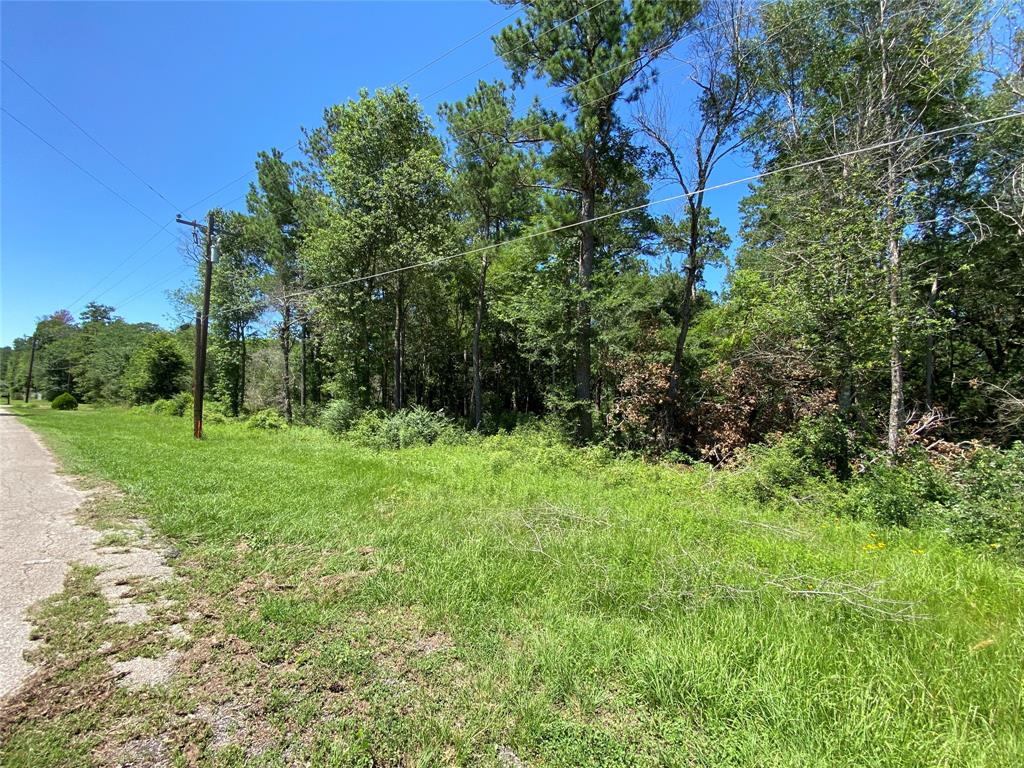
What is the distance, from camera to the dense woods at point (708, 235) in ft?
26.6

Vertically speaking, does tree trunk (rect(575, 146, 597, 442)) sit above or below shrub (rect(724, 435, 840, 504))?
above

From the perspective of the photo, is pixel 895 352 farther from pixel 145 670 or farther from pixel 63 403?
pixel 63 403

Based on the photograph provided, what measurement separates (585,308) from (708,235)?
280 inches

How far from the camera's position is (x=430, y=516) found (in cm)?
548

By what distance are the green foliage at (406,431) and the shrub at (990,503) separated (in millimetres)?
11125

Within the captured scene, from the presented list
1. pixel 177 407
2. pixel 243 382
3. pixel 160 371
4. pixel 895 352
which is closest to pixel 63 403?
pixel 160 371

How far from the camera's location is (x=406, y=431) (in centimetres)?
1312

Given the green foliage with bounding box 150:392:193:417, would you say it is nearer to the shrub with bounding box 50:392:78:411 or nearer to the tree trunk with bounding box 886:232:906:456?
the shrub with bounding box 50:392:78:411

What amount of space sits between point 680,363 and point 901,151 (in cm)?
711

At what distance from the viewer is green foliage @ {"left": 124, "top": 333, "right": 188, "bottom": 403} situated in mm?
29656

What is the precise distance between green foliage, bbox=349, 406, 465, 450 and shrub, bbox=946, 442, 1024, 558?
11.1m

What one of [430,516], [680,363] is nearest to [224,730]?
[430,516]

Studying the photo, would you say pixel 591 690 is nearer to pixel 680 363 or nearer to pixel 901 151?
pixel 901 151

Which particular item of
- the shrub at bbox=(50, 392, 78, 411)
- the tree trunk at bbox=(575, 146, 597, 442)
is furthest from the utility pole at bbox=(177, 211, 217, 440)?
the shrub at bbox=(50, 392, 78, 411)
